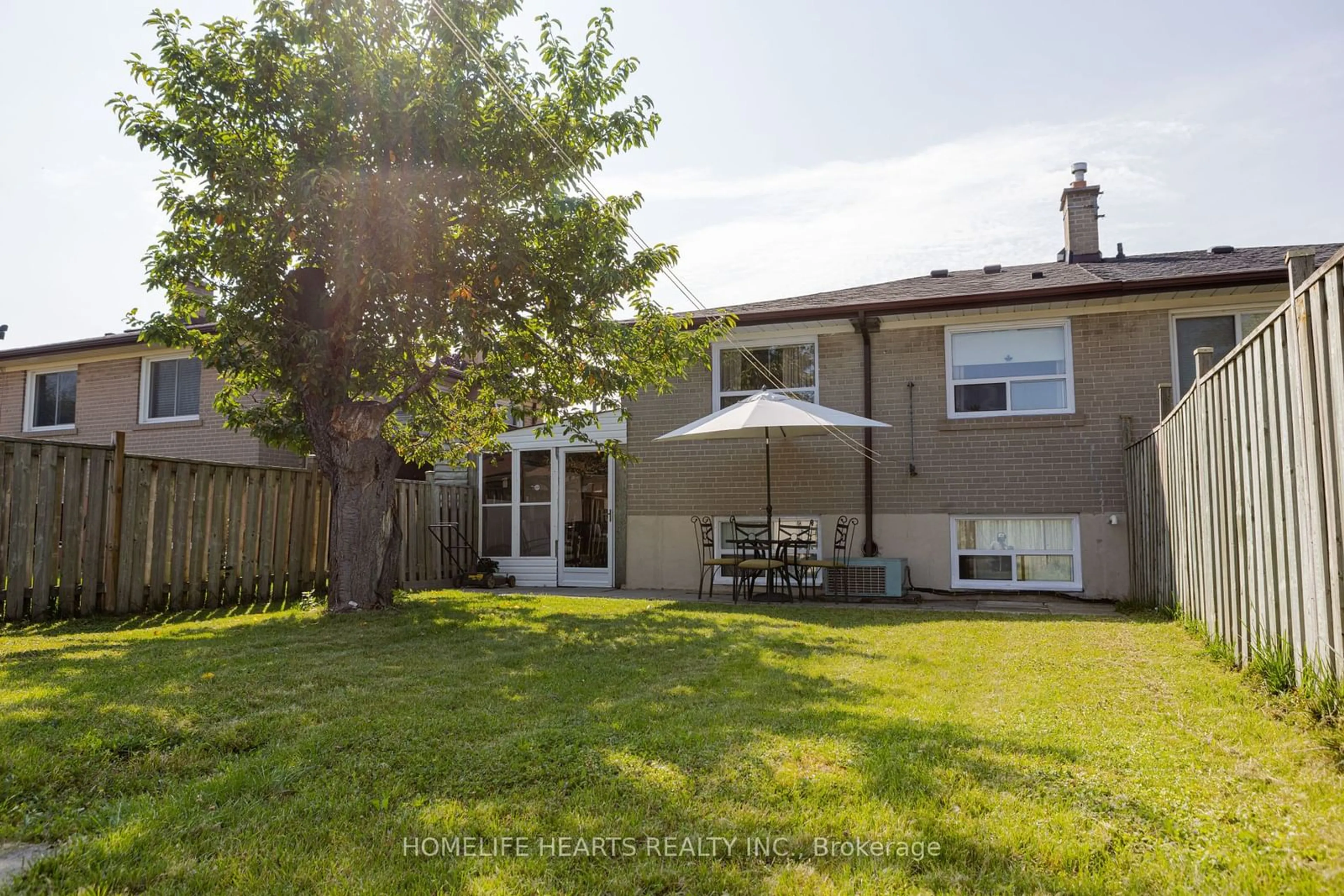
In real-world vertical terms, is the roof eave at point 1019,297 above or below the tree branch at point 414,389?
above

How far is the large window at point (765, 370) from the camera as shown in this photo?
41.6 ft

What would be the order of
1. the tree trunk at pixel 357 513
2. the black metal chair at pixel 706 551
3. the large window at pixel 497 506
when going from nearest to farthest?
1. the tree trunk at pixel 357 513
2. the black metal chair at pixel 706 551
3. the large window at pixel 497 506

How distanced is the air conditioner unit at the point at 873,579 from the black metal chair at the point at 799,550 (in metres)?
0.50

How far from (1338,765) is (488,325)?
26.1 ft

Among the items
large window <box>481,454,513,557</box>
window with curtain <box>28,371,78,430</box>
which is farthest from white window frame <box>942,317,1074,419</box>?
window with curtain <box>28,371,78,430</box>

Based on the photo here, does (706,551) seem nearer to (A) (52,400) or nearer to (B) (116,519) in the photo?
(B) (116,519)

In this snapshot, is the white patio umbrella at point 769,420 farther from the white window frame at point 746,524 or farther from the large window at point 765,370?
the large window at point 765,370

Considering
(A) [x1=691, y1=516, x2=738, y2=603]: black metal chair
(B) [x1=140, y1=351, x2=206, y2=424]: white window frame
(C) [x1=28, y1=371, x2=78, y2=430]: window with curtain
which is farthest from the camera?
(C) [x1=28, y1=371, x2=78, y2=430]: window with curtain

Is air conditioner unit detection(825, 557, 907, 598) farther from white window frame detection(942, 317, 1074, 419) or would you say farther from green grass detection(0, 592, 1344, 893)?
green grass detection(0, 592, 1344, 893)

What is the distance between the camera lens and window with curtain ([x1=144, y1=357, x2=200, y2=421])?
16.2m

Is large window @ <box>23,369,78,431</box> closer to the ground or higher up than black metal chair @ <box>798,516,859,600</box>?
higher up

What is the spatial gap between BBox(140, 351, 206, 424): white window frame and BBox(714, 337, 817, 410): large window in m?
10.5

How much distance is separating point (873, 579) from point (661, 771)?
865 cm

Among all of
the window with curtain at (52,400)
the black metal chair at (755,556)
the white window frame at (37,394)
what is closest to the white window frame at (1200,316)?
the black metal chair at (755,556)
